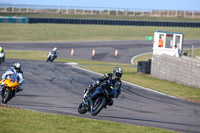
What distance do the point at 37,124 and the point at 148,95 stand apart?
10.5 metres

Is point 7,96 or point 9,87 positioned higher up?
point 9,87

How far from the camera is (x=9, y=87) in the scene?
14148 mm

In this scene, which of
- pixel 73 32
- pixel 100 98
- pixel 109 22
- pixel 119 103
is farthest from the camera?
pixel 109 22

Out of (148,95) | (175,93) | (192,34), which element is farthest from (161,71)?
(192,34)

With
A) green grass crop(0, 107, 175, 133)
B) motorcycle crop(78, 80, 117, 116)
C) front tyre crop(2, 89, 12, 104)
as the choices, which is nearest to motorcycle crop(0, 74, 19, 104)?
front tyre crop(2, 89, 12, 104)

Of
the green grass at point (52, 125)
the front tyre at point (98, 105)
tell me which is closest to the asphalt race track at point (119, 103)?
the front tyre at point (98, 105)

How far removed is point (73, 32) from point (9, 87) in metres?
52.2

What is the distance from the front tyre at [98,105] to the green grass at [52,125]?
104 cm

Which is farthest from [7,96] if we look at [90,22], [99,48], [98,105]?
[90,22]

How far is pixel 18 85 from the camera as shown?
14.4 m

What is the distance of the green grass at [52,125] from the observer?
30.4 ft

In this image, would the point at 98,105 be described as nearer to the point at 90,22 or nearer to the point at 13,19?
the point at 13,19

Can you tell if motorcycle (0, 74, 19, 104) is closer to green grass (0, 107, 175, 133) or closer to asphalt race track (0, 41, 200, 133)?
asphalt race track (0, 41, 200, 133)

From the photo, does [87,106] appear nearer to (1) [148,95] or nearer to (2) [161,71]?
(1) [148,95]
